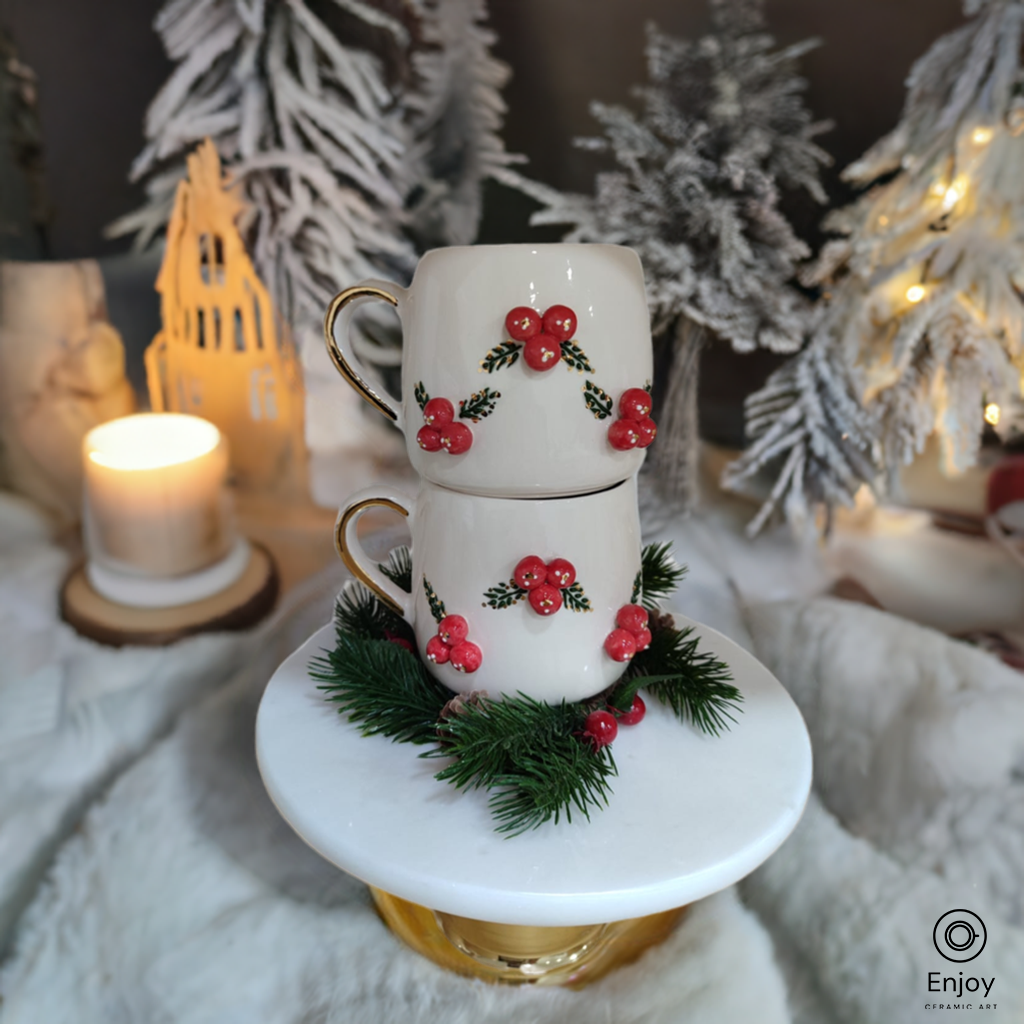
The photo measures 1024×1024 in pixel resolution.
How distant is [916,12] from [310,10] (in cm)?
54

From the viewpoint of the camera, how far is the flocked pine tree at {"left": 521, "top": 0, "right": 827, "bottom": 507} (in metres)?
0.71

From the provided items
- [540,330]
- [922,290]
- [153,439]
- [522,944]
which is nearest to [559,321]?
[540,330]

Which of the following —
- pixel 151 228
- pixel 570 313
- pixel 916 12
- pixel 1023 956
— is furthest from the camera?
pixel 151 228

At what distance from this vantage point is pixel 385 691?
1.52ft

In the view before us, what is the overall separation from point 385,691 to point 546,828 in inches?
4.9

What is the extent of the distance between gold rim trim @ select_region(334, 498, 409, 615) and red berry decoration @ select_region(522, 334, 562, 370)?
6.0 inches

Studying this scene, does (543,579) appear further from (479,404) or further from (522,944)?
(522,944)

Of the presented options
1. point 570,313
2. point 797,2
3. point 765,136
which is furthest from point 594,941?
point 797,2

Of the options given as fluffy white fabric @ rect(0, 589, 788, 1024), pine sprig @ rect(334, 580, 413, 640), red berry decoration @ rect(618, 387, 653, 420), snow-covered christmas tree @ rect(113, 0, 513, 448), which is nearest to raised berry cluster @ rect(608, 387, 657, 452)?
red berry decoration @ rect(618, 387, 653, 420)

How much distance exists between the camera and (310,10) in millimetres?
739

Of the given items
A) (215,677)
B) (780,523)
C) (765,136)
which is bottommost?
(215,677)

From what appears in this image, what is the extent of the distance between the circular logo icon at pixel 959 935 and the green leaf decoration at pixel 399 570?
1.35 feet

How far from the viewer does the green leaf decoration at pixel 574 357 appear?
0.40 meters

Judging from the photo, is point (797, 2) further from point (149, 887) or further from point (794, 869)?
point (149, 887)
